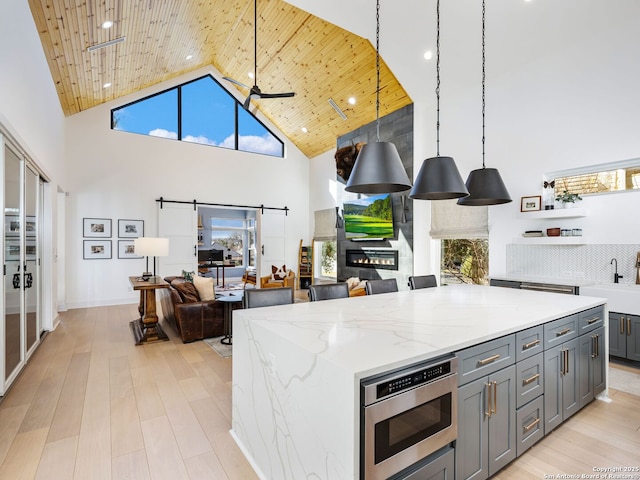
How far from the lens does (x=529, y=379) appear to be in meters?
2.11

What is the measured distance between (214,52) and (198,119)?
1.57 meters

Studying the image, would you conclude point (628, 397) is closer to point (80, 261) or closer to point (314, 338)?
point (314, 338)

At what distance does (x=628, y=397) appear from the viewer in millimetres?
3014

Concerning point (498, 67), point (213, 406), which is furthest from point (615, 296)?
point (213, 406)

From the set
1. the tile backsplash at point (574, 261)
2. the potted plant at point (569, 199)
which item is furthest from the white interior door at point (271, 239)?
the potted plant at point (569, 199)

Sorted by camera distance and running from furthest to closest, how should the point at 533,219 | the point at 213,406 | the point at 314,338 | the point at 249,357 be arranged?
the point at 533,219 → the point at 213,406 → the point at 249,357 → the point at 314,338

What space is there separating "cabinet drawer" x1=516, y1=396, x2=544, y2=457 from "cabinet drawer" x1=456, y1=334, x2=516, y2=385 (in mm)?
389

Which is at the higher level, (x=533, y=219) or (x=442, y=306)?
(x=533, y=219)

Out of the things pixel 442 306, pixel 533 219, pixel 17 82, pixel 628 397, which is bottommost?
pixel 628 397

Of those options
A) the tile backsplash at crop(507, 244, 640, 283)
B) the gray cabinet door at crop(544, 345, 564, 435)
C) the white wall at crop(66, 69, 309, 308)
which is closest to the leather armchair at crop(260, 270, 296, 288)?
the white wall at crop(66, 69, 309, 308)

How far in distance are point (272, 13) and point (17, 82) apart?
3962mm

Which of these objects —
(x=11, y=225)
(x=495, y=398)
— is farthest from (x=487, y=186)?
(x=11, y=225)

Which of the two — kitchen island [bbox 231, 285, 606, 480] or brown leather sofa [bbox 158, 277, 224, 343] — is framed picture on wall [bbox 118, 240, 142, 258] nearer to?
brown leather sofa [bbox 158, 277, 224, 343]

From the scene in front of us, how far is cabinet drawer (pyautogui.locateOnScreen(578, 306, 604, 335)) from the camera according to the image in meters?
2.63
